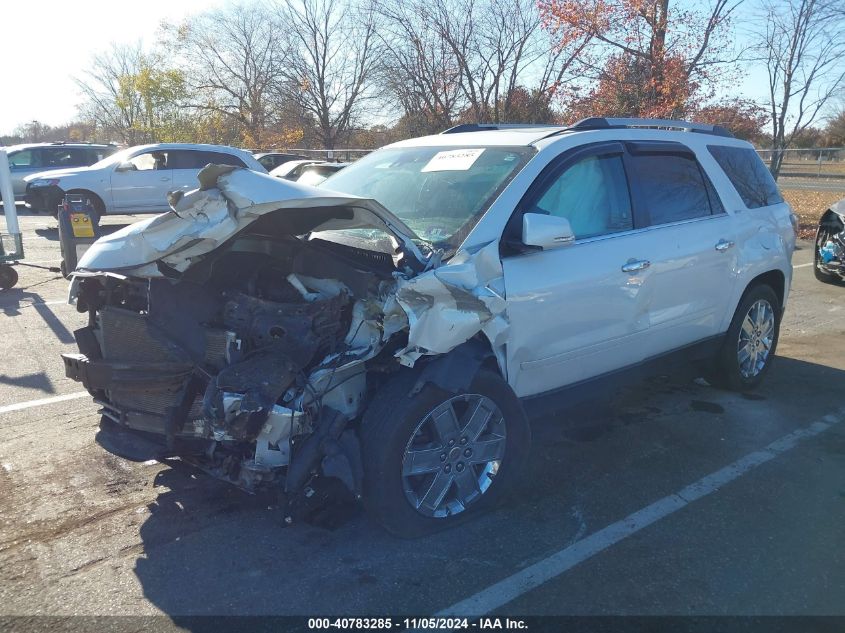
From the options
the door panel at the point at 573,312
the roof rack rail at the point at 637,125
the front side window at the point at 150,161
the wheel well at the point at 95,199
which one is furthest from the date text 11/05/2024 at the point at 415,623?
the front side window at the point at 150,161

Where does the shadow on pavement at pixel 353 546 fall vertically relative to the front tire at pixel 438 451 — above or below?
below

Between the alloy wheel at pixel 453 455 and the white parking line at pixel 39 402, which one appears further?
the white parking line at pixel 39 402

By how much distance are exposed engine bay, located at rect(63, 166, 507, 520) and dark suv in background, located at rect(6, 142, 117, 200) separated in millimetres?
18079

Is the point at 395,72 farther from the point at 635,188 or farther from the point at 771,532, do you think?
the point at 771,532

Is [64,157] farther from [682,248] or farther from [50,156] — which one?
[682,248]

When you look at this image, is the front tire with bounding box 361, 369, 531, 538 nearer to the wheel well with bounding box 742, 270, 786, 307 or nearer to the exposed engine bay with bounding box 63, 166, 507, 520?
the exposed engine bay with bounding box 63, 166, 507, 520

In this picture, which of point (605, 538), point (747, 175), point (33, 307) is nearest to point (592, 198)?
point (605, 538)

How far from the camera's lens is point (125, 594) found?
2.76 meters

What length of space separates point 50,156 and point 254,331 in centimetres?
1940

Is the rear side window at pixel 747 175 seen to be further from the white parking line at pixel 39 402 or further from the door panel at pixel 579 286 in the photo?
the white parking line at pixel 39 402

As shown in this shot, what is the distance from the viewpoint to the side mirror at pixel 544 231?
3.30 m

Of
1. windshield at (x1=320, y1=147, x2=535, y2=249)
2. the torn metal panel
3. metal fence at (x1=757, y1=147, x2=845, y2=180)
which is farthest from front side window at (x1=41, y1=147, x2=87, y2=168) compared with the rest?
metal fence at (x1=757, y1=147, x2=845, y2=180)

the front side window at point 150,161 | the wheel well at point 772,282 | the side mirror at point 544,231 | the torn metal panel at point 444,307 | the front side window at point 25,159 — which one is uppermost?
the front side window at point 25,159

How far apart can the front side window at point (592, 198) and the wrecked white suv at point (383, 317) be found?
0.01 m
